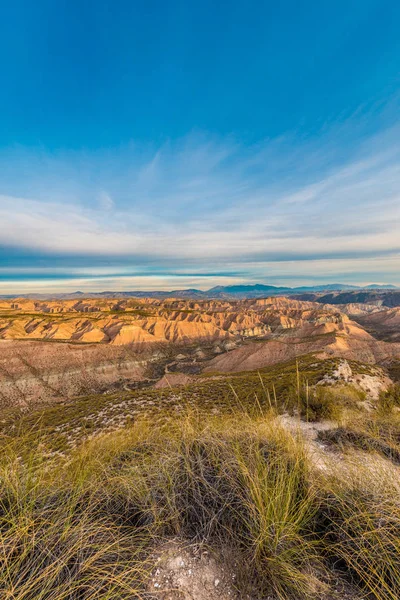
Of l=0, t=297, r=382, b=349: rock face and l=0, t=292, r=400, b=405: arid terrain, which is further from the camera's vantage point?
l=0, t=297, r=382, b=349: rock face

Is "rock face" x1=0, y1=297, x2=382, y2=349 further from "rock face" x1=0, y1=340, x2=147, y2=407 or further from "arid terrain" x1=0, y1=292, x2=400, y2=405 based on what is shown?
"rock face" x1=0, y1=340, x2=147, y2=407

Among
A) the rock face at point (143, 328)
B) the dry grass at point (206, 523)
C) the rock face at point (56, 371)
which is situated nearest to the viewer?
the dry grass at point (206, 523)

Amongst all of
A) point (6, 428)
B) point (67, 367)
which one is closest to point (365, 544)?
point (6, 428)

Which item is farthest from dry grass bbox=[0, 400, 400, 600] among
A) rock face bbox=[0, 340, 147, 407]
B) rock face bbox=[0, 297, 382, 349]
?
rock face bbox=[0, 297, 382, 349]

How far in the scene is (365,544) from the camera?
2.60 meters

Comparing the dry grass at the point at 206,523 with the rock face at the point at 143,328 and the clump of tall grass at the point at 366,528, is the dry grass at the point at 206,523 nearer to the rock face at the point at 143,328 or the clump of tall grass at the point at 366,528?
the clump of tall grass at the point at 366,528

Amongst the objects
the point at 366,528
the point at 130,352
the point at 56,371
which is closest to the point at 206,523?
the point at 366,528

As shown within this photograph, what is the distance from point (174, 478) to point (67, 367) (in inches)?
2935

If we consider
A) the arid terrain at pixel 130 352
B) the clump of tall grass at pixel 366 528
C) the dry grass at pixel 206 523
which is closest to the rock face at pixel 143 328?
the arid terrain at pixel 130 352

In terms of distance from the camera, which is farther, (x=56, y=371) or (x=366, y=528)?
(x=56, y=371)

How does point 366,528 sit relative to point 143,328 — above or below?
above

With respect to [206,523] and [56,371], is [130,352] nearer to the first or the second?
[56,371]

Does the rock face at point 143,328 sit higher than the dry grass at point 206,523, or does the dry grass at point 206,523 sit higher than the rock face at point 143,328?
the dry grass at point 206,523

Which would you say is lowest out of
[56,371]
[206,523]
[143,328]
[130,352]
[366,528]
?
[130,352]
